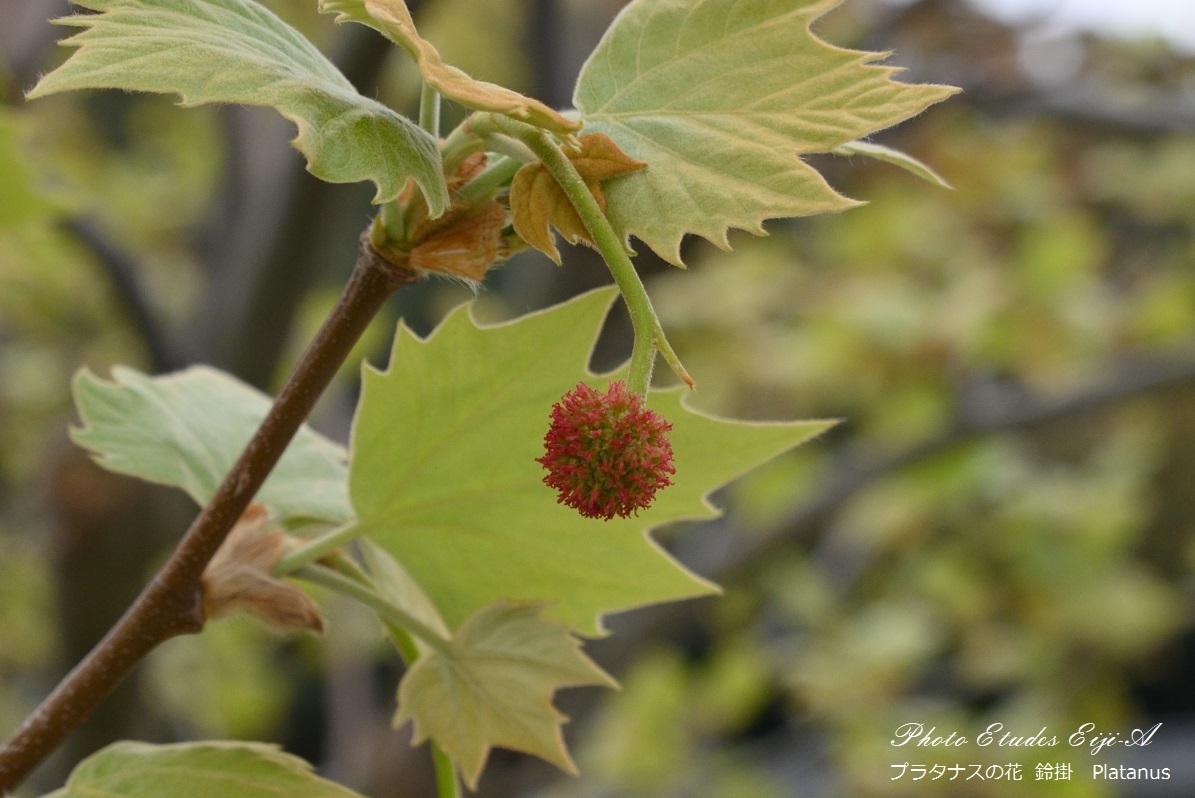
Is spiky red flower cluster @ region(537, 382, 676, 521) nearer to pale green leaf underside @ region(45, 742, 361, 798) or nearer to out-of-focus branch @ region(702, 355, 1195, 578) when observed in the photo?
pale green leaf underside @ region(45, 742, 361, 798)

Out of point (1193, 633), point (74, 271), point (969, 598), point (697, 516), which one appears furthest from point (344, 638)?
point (1193, 633)

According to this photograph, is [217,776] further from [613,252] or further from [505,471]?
[613,252]

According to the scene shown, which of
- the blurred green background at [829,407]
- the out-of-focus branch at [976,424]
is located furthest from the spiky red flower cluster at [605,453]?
the out-of-focus branch at [976,424]

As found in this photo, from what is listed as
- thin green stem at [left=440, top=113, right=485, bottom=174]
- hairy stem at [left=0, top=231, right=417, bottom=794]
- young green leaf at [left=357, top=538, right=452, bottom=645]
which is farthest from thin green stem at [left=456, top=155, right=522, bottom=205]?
young green leaf at [left=357, top=538, right=452, bottom=645]

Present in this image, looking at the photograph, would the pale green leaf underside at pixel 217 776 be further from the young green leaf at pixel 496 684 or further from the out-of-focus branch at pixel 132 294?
the out-of-focus branch at pixel 132 294

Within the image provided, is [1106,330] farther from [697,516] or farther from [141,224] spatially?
[141,224]

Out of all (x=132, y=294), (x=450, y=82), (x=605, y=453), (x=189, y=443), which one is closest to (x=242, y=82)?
(x=450, y=82)
